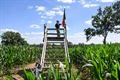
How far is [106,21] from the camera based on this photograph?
215 feet

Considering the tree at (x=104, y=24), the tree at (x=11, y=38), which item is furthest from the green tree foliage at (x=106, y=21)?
the tree at (x=11, y=38)

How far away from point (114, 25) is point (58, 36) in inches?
2000

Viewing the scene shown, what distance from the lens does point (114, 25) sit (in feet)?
214

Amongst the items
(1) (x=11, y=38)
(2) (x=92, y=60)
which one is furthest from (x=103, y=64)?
(1) (x=11, y=38)

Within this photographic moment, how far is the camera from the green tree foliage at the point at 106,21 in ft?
214

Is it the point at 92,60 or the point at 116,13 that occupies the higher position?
the point at 116,13

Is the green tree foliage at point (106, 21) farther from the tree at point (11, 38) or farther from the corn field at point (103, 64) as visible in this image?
the corn field at point (103, 64)

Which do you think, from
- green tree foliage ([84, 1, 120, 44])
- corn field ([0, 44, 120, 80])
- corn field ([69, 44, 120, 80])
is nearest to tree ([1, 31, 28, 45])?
green tree foliage ([84, 1, 120, 44])

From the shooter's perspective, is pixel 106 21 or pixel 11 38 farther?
pixel 11 38

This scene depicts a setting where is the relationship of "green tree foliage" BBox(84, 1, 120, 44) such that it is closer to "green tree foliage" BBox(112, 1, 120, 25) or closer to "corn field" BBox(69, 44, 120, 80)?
"green tree foliage" BBox(112, 1, 120, 25)

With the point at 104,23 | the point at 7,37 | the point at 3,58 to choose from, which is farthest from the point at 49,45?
the point at 7,37

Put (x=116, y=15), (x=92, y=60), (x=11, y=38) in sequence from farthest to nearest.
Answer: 1. (x=11, y=38)
2. (x=116, y=15)
3. (x=92, y=60)

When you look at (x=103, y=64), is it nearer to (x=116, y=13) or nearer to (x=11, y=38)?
(x=116, y=13)

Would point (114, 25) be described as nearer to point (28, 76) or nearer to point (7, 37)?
point (7, 37)
